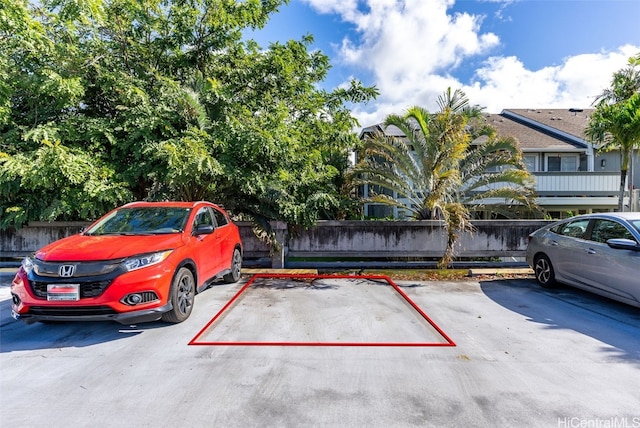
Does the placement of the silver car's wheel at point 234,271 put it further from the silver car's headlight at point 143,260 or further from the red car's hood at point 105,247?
the silver car's headlight at point 143,260

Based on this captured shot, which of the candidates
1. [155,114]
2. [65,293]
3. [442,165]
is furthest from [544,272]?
[155,114]

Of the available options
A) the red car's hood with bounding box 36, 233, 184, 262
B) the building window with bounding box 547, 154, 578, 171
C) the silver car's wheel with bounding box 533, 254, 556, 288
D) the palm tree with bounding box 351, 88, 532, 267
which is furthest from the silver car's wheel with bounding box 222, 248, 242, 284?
the building window with bounding box 547, 154, 578, 171

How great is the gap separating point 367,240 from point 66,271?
6134mm

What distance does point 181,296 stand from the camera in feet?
15.4

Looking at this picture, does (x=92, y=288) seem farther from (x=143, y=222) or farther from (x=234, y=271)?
(x=234, y=271)

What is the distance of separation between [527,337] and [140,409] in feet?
14.3

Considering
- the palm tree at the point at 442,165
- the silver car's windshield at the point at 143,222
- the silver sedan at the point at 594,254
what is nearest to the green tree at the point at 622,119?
the palm tree at the point at 442,165

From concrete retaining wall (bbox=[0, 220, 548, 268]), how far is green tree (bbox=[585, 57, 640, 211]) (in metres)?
3.58

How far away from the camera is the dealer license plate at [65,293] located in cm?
387

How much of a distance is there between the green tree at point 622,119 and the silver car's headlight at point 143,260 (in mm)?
11483

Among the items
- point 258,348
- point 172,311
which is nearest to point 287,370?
point 258,348

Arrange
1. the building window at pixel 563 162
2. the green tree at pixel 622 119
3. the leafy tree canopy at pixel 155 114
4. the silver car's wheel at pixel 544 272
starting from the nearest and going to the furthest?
the silver car's wheel at pixel 544 272 → the leafy tree canopy at pixel 155 114 → the green tree at pixel 622 119 → the building window at pixel 563 162

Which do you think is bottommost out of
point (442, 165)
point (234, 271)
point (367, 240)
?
point (234, 271)

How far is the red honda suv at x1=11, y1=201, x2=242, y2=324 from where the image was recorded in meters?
3.89
